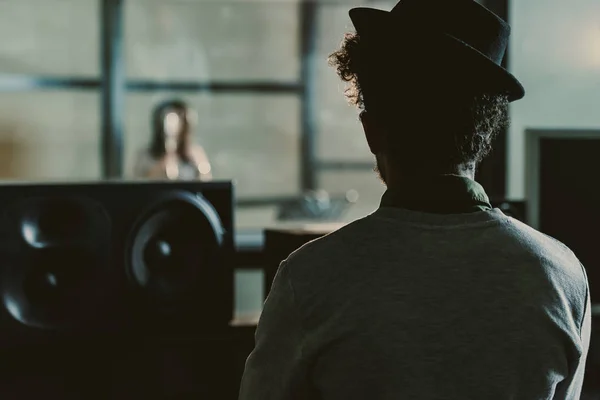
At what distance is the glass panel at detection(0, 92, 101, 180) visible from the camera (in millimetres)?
4359

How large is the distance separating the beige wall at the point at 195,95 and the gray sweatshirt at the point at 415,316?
11.4 feet

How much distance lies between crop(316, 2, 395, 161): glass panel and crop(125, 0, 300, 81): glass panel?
Answer: 148mm

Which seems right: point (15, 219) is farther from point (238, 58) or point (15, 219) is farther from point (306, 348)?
point (238, 58)

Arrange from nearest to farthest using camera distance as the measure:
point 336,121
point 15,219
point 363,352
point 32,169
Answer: point 363,352
point 15,219
point 32,169
point 336,121

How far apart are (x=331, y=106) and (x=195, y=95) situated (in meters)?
0.73

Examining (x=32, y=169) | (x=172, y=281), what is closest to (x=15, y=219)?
(x=172, y=281)

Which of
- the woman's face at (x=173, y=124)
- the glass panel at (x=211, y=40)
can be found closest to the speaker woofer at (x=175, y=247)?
the woman's face at (x=173, y=124)

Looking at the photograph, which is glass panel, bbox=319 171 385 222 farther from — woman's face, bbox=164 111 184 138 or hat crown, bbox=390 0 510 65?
hat crown, bbox=390 0 510 65

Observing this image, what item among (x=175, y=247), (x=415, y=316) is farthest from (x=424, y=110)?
(x=175, y=247)

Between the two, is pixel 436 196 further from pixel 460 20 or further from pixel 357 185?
pixel 357 185

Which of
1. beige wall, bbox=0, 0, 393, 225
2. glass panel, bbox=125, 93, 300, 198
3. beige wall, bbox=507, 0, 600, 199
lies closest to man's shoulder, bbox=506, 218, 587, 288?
beige wall, bbox=507, 0, 600, 199

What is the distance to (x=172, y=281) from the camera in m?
1.46

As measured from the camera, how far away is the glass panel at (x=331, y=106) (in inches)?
186

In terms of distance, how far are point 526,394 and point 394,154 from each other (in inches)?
10.0
